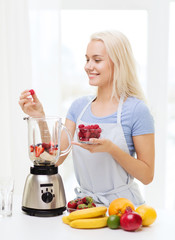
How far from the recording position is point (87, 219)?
4.61 feet

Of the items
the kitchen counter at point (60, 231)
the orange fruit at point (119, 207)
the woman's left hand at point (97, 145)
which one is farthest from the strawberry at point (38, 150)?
the orange fruit at point (119, 207)

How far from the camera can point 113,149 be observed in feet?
5.51

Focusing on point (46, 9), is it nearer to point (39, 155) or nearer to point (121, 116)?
point (121, 116)

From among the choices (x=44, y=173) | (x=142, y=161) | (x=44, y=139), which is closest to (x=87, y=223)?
(x=44, y=173)

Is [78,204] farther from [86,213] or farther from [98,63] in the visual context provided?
[98,63]

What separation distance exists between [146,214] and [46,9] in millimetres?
2064

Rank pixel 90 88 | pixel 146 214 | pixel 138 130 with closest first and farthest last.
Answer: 1. pixel 146 214
2. pixel 138 130
3. pixel 90 88

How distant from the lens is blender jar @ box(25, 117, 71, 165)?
5.03 feet

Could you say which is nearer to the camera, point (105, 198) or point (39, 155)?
point (39, 155)

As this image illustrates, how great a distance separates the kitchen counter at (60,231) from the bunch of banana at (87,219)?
2cm

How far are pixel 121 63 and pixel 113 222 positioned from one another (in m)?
0.82

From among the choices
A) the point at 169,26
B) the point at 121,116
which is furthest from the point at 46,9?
the point at 121,116

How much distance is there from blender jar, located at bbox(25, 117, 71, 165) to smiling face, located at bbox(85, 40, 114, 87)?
41cm

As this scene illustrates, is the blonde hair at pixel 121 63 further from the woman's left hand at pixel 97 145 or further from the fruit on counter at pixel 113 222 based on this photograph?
the fruit on counter at pixel 113 222
